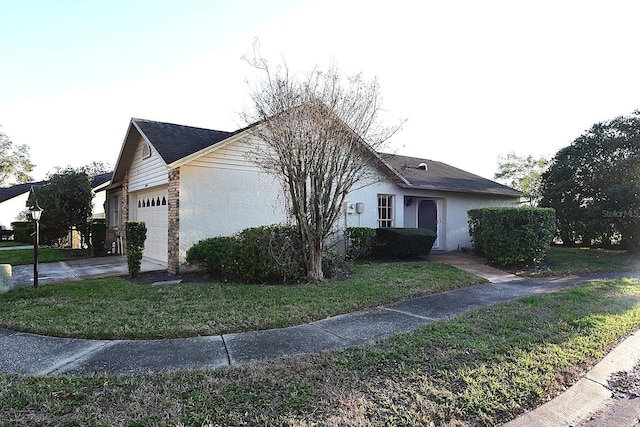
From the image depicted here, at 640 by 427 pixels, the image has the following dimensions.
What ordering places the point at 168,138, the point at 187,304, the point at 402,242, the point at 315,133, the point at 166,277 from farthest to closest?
the point at 402,242, the point at 168,138, the point at 166,277, the point at 315,133, the point at 187,304

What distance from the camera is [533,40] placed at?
8664 millimetres

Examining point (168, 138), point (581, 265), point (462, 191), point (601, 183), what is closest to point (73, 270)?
point (168, 138)

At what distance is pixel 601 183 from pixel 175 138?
15291 millimetres

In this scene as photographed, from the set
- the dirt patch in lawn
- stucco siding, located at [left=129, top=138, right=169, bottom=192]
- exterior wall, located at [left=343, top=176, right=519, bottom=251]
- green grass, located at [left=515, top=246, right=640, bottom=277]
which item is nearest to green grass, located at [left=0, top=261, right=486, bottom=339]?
the dirt patch in lawn

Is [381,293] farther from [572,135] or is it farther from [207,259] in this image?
[572,135]

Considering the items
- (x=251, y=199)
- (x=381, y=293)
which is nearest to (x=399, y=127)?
(x=381, y=293)

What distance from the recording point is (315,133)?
723cm

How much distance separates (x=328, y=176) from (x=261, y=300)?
3.06 m

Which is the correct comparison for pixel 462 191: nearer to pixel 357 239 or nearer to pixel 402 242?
pixel 402 242

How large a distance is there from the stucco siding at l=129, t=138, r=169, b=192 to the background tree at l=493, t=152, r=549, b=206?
25851 mm

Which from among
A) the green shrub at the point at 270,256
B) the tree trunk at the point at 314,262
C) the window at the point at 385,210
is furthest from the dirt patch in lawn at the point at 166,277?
the window at the point at 385,210

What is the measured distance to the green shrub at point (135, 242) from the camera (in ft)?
26.2

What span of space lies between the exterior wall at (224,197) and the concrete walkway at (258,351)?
482 cm

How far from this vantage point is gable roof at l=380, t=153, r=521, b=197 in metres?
12.9
